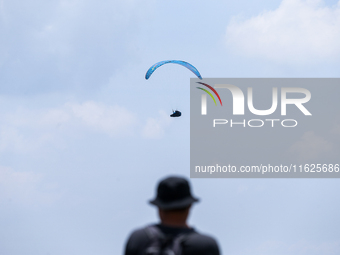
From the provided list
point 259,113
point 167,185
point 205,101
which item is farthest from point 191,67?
point 167,185

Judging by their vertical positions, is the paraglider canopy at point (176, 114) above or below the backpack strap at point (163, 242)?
above

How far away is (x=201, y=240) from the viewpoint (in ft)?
14.7

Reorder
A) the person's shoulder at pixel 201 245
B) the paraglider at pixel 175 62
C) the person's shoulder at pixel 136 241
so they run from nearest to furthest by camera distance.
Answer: the person's shoulder at pixel 201 245 < the person's shoulder at pixel 136 241 < the paraglider at pixel 175 62

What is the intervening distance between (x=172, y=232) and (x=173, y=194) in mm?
389

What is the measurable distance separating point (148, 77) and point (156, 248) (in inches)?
1308

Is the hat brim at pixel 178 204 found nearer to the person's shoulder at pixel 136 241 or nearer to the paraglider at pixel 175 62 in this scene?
the person's shoulder at pixel 136 241

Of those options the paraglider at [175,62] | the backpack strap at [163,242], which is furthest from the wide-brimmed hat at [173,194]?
the paraglider at [175,62]

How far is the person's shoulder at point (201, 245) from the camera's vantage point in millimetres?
4445

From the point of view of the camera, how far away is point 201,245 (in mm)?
4465

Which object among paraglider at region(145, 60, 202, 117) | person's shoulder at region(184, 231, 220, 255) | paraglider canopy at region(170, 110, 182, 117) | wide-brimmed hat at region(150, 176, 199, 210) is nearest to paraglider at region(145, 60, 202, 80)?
paraglider at region(145, 60, 202, 117)

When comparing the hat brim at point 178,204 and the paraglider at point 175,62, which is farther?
the paraglider at point 175,62

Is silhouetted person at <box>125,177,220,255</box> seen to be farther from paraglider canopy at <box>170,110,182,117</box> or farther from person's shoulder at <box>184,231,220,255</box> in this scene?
paraglider canopy at <box>170,110,182,117</box>

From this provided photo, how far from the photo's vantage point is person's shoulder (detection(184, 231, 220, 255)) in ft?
14.6

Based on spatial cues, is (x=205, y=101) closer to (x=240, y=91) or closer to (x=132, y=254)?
(x=240, y=91)
